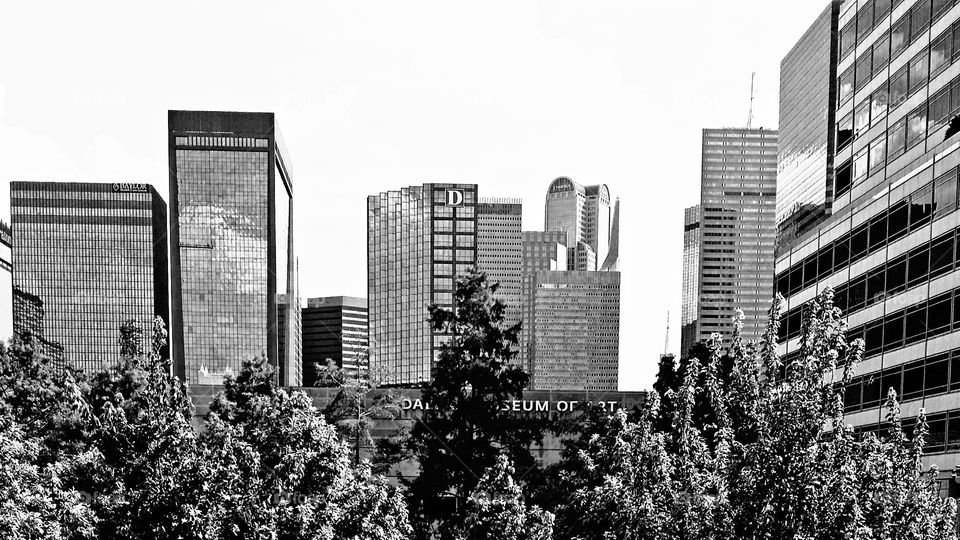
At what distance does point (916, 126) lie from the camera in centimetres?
4119

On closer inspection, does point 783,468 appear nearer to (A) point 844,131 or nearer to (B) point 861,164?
(B) point 861,164

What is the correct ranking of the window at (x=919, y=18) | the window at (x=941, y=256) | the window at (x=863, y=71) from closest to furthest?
1. the window at (x=941, y=256)
2. the window at (x=919, y=18)
3. the window at (x=863, y=71)

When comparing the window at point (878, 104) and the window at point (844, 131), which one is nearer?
the window at point (878, 104)

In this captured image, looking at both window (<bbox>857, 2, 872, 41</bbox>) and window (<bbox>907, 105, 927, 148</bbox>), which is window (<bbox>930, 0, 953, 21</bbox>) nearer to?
window (<bbox>907, 105, 927, 148</bbox>)

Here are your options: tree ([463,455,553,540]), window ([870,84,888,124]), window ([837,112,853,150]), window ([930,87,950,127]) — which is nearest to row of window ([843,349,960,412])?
window ([930,87,950,127])

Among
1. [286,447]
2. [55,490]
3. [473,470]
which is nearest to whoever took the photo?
[286,447]

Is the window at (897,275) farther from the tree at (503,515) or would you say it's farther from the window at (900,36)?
the tree at (503,515)

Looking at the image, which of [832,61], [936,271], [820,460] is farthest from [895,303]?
[820,460]

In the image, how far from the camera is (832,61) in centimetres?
5962

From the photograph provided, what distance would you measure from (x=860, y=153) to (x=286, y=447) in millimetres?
37637

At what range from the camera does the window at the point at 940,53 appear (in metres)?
38.7

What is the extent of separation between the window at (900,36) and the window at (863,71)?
2.40m

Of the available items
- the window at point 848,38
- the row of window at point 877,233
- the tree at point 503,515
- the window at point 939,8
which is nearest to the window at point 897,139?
the row of window at point 877,233

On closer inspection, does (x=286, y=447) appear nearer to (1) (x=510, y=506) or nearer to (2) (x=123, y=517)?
(2) (x=123, y=517)
